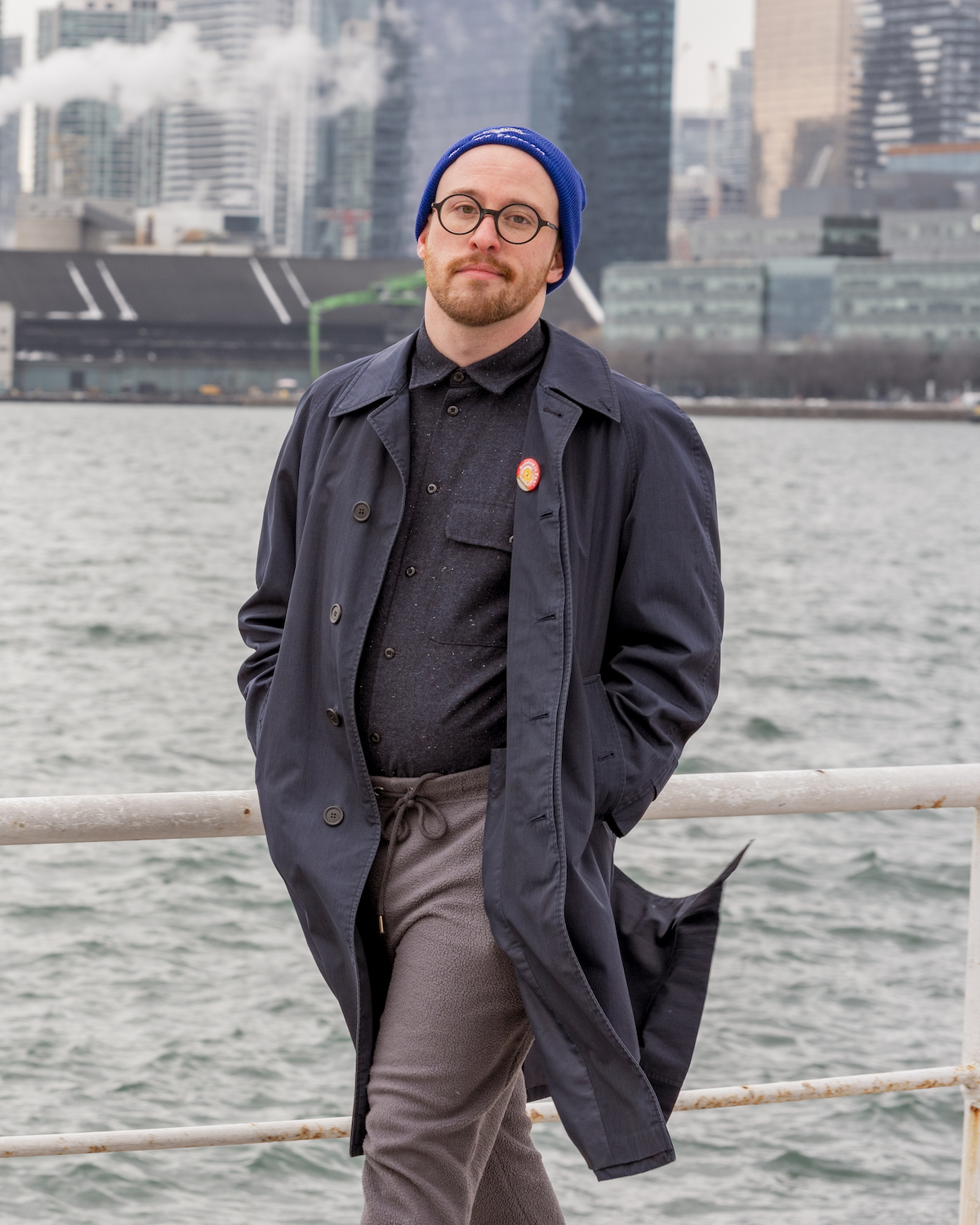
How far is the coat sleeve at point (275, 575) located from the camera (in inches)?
65.2

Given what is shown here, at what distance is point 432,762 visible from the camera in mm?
1533

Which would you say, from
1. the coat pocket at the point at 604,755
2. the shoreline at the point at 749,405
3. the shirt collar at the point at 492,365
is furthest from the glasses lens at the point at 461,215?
the shoreline at the point at 749,405

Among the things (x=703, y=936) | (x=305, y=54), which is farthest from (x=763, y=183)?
(x=703, y=936)

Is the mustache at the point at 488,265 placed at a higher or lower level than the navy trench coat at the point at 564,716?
higher

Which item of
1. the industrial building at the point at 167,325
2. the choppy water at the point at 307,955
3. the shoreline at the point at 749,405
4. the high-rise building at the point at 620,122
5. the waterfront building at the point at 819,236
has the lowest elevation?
the shoreline at the point at 749,405

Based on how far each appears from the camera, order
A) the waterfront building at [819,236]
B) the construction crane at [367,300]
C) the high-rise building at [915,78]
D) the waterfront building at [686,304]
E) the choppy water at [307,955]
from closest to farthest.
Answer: the choppy water at [307,955] < the construction crane at [367,300] < the waterfront building at [686,304] < the waterfront building at [819,236] < the high-rise building at [915,78]

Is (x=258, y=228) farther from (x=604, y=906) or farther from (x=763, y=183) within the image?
(x=604, y=906)

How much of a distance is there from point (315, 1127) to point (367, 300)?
77.6 m

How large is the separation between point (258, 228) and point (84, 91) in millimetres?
20523

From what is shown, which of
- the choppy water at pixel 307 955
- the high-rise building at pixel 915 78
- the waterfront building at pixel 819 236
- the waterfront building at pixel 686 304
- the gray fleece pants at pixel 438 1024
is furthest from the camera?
the high-rise building at pixel 915 78

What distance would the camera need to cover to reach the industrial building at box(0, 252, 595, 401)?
75.8m

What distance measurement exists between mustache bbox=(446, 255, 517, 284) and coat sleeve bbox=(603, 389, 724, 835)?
0.55 feet

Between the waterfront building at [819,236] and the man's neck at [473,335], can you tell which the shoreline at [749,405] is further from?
the man's neck at [473,335]

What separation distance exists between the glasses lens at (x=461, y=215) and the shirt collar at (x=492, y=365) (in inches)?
4.4
